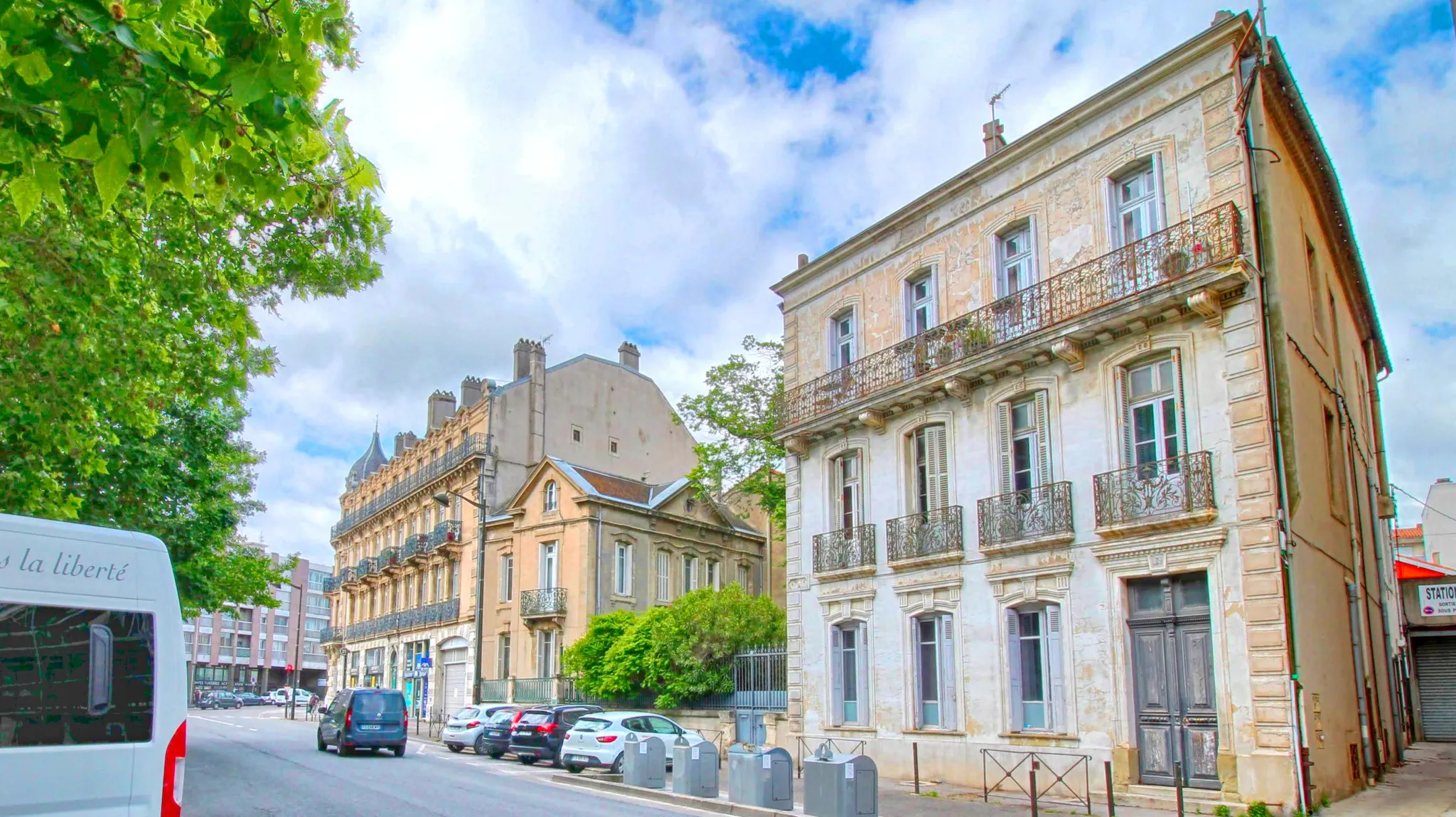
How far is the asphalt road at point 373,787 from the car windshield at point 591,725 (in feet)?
3.42

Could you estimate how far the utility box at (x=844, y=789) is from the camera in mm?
14078

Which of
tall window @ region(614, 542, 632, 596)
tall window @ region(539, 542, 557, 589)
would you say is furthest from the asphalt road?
tall window @ region(614, 542, 632, 596)

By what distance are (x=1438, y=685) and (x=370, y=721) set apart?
28.3 metres

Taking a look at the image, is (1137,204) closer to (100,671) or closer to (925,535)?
(925,535)

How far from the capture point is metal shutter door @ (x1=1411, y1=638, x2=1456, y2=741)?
29.6m

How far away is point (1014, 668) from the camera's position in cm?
1802

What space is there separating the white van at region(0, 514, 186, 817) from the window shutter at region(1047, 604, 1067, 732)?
1318 cm

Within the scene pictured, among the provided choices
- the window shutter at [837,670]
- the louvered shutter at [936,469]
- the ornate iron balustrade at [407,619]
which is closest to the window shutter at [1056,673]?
the louvered shutter at [936,469]

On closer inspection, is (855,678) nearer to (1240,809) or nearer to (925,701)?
(925,701)

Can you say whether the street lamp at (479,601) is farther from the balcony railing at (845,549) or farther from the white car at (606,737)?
the balcony railing at (845,549)

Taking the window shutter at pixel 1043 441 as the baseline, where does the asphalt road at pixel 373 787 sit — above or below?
below

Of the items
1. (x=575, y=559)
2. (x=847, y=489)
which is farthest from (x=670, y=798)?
(x=575, y=559)

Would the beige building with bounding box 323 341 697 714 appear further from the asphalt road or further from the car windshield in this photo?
the car windshield

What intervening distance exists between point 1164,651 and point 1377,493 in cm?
1458
